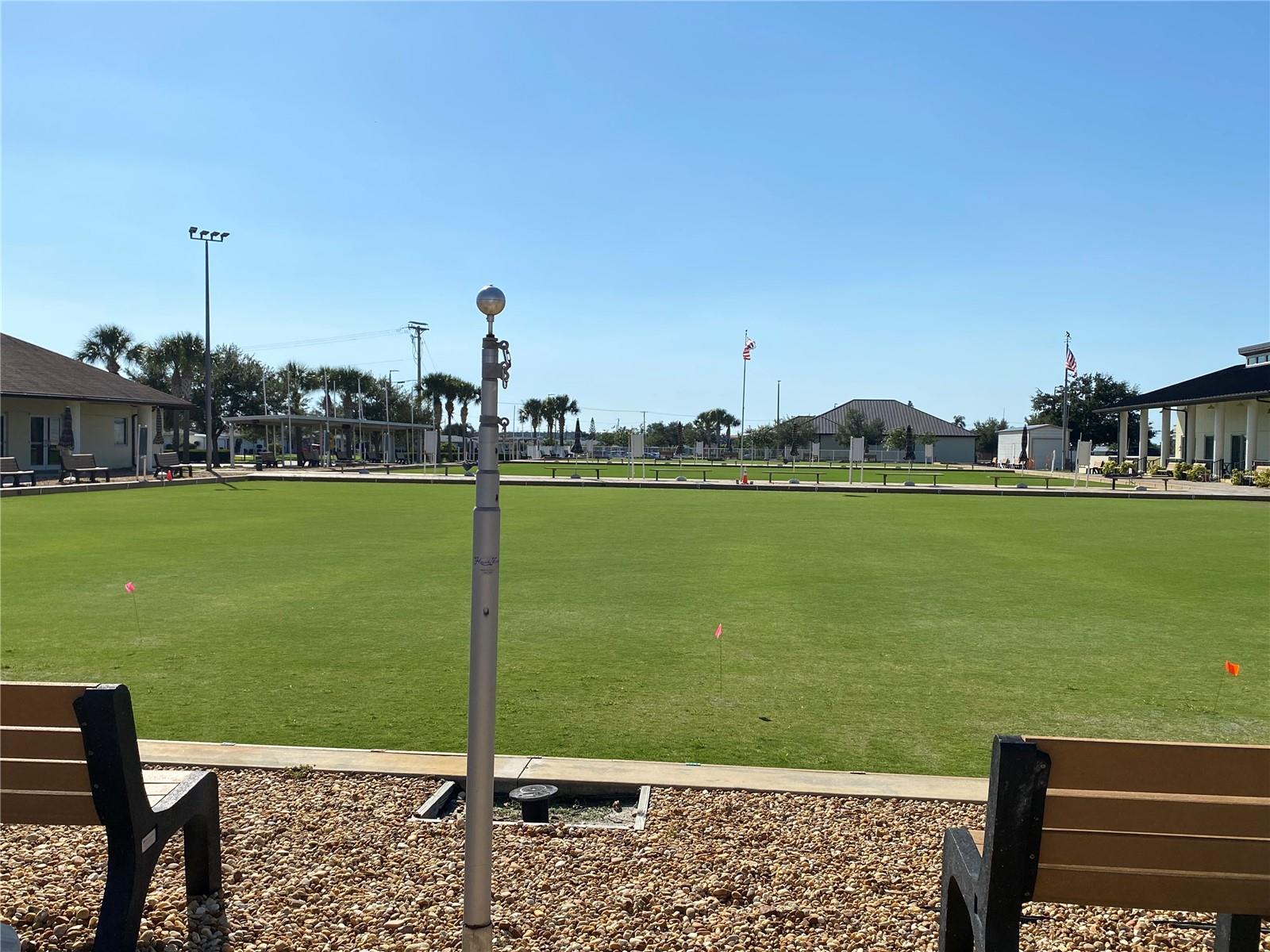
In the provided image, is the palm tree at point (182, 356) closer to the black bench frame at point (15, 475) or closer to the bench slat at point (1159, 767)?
the black bench frame at point (15, 475)

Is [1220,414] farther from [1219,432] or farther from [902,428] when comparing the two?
[902,428]

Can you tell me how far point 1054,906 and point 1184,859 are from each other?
1.17 metres

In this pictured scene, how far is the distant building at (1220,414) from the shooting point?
4431 cm

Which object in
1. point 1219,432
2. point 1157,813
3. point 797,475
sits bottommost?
point 797,475

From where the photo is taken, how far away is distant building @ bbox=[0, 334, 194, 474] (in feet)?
125

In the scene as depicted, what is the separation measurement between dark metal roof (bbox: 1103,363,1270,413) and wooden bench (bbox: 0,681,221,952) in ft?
157

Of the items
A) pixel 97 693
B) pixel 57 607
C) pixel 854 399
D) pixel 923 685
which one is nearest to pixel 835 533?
pixel 923 685

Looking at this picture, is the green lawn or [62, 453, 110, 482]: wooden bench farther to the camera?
the green lawn

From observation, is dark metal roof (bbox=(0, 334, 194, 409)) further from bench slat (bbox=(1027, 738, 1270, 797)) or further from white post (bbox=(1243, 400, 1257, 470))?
white post (bbox=(1243, 400, 1257, 470))

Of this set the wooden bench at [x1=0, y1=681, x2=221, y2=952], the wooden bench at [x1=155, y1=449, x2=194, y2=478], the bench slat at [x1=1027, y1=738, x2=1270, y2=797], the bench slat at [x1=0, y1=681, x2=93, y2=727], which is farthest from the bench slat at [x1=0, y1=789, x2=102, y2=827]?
the wooden bench at [x1=155, y1=449, x2=194, y2=478]

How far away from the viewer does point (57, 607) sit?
9727mm

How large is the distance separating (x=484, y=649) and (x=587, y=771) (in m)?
2.24

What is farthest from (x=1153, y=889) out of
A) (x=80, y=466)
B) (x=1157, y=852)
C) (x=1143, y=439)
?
(x=1143, y=439)

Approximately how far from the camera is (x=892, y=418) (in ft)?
384
